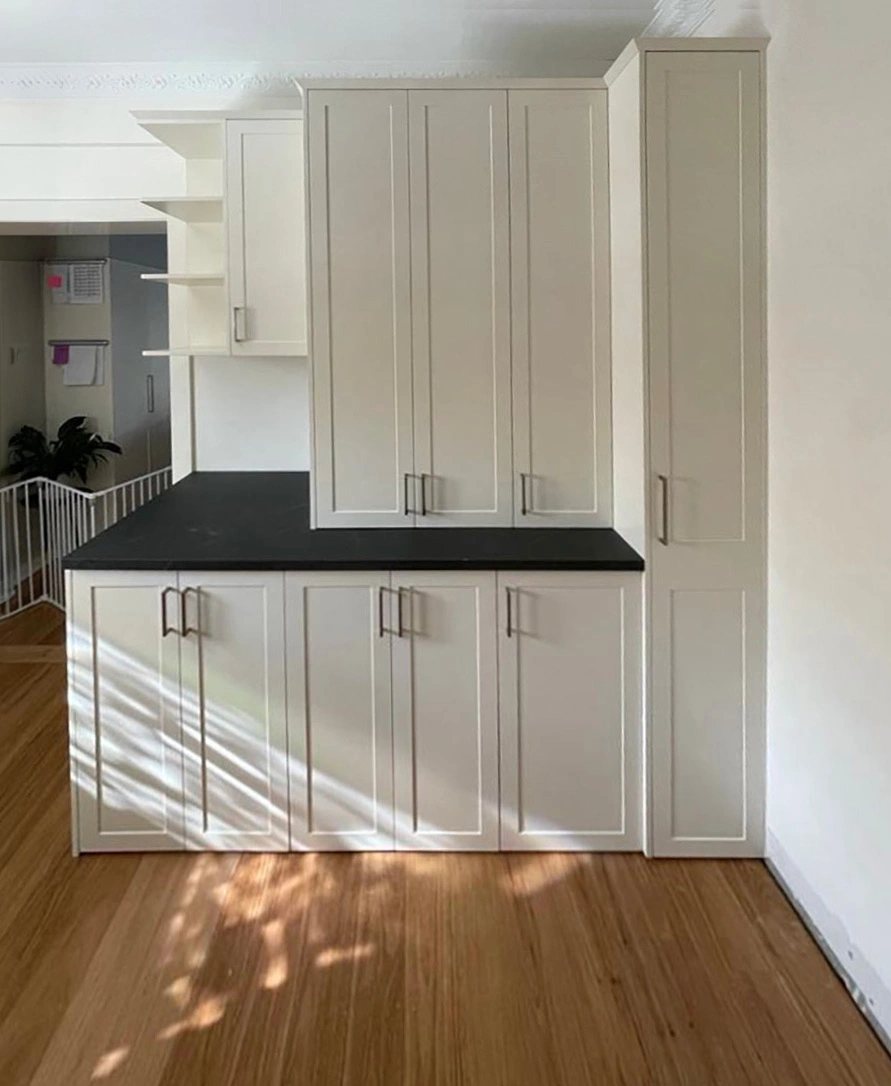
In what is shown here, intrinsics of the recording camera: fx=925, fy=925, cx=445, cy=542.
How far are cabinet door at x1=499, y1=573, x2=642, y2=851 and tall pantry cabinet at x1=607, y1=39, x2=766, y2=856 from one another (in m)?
0.08

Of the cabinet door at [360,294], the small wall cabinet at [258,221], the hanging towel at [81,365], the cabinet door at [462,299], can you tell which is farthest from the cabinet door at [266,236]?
the hanging towel at [81,365]

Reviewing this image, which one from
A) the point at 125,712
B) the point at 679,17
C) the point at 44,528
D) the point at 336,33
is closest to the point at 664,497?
the point at 125,712

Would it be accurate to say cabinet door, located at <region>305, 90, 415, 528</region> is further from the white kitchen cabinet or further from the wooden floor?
the wooden floor

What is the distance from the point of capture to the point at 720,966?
223cm

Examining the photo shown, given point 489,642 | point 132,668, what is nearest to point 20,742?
point 132,668

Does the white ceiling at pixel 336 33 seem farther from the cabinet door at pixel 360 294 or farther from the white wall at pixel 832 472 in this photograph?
the white wall at pixel 832 472

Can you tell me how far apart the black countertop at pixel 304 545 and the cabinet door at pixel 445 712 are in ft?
0.33

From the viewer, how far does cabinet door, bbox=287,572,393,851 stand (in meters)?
2.69

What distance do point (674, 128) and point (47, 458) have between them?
18.5ft

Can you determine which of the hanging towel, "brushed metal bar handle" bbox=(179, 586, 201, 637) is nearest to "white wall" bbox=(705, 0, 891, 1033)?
"brushed metal bar handle" bbox=(179, 586, 201, 637)

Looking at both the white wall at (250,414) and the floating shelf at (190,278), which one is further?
the white wall at (250,414)

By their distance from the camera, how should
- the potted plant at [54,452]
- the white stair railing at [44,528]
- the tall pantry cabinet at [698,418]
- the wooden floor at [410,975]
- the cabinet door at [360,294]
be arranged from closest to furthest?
the wooden floor at [410,975]
the tall pantry cabinet at [698,418]
the cabinet door at [360,294]
the white stair railing at [44,528]
the potted plant at [54,452]

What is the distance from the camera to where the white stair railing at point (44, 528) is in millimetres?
6152

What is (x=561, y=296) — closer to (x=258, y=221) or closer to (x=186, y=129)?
(x=258, y=221)
